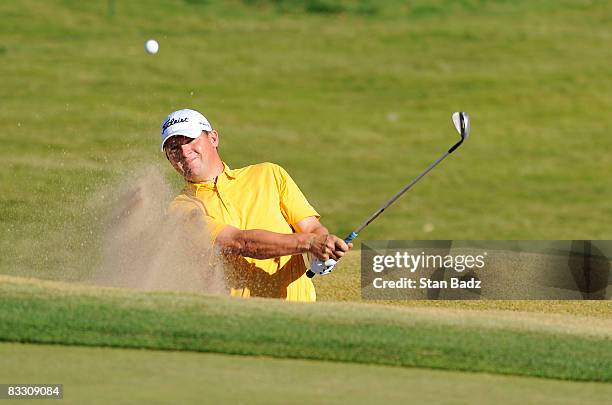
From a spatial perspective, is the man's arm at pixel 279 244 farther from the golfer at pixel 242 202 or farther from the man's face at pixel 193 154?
the man's face at pixel 193 154

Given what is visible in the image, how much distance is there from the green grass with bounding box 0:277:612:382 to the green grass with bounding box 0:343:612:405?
0.11 m

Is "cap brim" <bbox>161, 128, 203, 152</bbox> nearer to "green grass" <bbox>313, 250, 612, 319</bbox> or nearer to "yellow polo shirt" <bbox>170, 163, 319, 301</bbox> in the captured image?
"yellow polo shirt" <bbox>170, 163, 319, 301</bbox>

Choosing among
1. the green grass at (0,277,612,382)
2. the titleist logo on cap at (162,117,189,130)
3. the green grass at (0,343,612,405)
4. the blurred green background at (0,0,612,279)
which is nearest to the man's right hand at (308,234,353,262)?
the green grass at (0,277,612,382)

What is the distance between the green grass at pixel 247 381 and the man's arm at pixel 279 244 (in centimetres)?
150

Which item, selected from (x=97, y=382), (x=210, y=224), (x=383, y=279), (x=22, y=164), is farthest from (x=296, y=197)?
(x=22, y=164)

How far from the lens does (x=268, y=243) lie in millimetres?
5801

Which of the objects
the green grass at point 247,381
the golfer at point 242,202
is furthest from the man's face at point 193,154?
the green grass at point 247,381

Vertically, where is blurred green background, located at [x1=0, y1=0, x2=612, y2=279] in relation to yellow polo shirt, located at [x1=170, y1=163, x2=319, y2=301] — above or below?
above

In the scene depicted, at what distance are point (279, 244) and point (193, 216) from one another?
50cm

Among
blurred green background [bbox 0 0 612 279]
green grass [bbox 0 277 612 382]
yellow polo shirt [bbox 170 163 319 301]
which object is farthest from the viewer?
blurred green background [bbox 0 0 612 279]

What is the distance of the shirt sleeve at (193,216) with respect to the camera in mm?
6020

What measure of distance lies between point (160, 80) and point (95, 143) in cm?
393

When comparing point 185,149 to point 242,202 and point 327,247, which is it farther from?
point 327,247

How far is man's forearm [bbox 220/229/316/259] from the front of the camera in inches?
228
